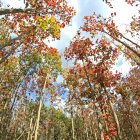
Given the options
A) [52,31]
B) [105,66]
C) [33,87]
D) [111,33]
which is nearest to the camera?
[52,31]

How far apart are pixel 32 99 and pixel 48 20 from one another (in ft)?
46.1

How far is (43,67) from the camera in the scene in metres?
13.4

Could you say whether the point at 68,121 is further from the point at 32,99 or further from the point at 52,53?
the point at 52,53

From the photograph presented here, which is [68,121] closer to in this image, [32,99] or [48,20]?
[32,99]

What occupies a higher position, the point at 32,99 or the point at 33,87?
the point at 33,87

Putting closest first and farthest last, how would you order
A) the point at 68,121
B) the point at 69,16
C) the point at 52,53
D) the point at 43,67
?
the point at 69,16
the point at 52,53
the point at 43,67
the point at 68,121

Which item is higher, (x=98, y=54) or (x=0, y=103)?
(x=98, y=54)

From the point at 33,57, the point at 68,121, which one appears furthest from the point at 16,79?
the point at 68,121

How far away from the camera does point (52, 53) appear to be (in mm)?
12367

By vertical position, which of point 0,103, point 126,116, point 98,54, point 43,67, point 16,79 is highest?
point 43,67

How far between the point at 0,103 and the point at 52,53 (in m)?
8.59

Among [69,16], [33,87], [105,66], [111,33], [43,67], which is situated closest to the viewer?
[69,16]

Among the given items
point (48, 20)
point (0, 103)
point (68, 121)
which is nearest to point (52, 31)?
point (48, 20)

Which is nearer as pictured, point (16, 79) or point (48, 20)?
point (48, 20)
